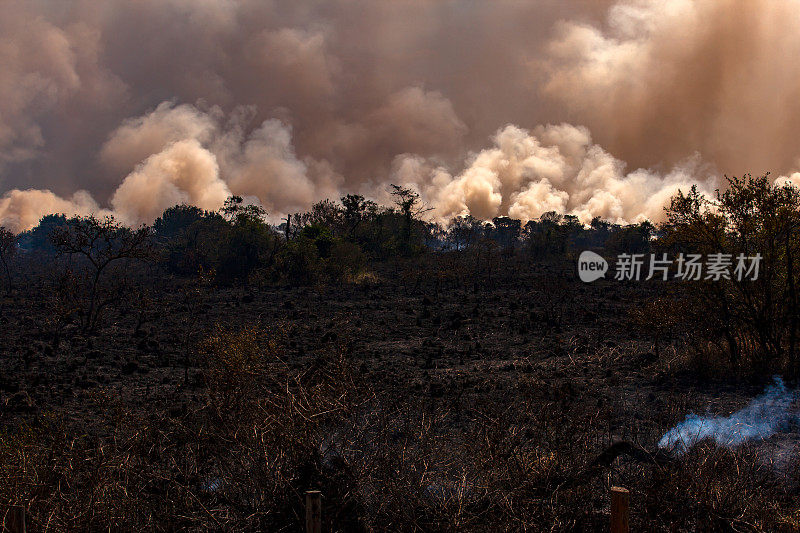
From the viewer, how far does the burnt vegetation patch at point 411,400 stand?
162 inches

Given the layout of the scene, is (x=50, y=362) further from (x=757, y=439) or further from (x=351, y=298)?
(x=757, y=439)

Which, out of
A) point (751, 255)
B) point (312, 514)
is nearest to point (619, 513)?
point (312, 514)

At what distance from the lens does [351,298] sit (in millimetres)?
23453

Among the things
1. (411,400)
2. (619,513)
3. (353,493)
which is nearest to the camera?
(619,513)

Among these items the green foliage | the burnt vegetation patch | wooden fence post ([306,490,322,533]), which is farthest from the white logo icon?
the green foliage

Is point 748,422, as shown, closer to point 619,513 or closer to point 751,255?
point 751,255

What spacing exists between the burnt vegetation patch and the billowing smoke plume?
0.98 ft

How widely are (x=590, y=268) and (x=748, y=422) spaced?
93.8 ft

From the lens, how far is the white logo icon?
103 feet

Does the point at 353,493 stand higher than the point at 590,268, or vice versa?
the point at 590,268

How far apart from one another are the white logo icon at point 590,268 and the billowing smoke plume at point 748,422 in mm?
21967

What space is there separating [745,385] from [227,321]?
1601cm

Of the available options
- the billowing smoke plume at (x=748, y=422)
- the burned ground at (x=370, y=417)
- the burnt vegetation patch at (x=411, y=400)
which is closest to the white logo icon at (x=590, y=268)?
the burnt vegetation patch at (x=411, y=400)

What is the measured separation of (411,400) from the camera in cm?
887
